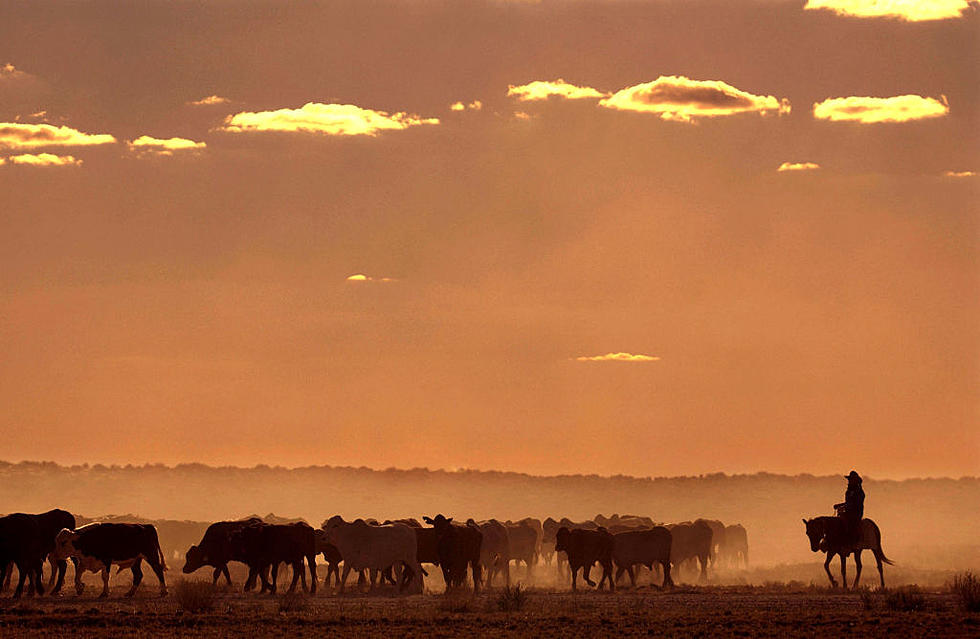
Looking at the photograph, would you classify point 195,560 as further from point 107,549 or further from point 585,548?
point 585,548

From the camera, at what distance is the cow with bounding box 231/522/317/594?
4906cm

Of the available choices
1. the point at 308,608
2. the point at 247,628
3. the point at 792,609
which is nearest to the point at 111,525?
the point at 308,608

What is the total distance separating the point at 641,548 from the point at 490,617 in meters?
17.3

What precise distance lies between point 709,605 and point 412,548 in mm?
12274

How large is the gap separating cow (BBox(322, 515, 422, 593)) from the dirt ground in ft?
13.9

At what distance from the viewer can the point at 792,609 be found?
3994cm

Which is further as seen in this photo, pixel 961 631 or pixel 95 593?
pixel 95 593

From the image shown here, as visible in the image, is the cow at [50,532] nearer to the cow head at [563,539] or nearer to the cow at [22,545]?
the cow at [22,545]

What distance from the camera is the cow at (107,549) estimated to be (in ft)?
151

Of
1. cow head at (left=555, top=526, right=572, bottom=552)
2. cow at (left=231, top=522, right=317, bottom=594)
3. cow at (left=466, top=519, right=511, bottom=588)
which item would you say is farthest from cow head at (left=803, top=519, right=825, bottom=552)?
cow at (left=231, top=522, right=317, bottom=594)

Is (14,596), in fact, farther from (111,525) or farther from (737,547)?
(737,547)

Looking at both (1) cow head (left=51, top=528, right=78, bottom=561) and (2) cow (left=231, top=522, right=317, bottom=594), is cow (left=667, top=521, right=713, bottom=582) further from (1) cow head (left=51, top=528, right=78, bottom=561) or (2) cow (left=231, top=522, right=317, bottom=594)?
(1) cow head (left=51, top=528, right=78, bottom=561)

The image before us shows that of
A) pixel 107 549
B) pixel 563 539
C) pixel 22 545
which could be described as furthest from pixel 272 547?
pixel 563 539

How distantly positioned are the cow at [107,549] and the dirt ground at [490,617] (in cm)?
117
